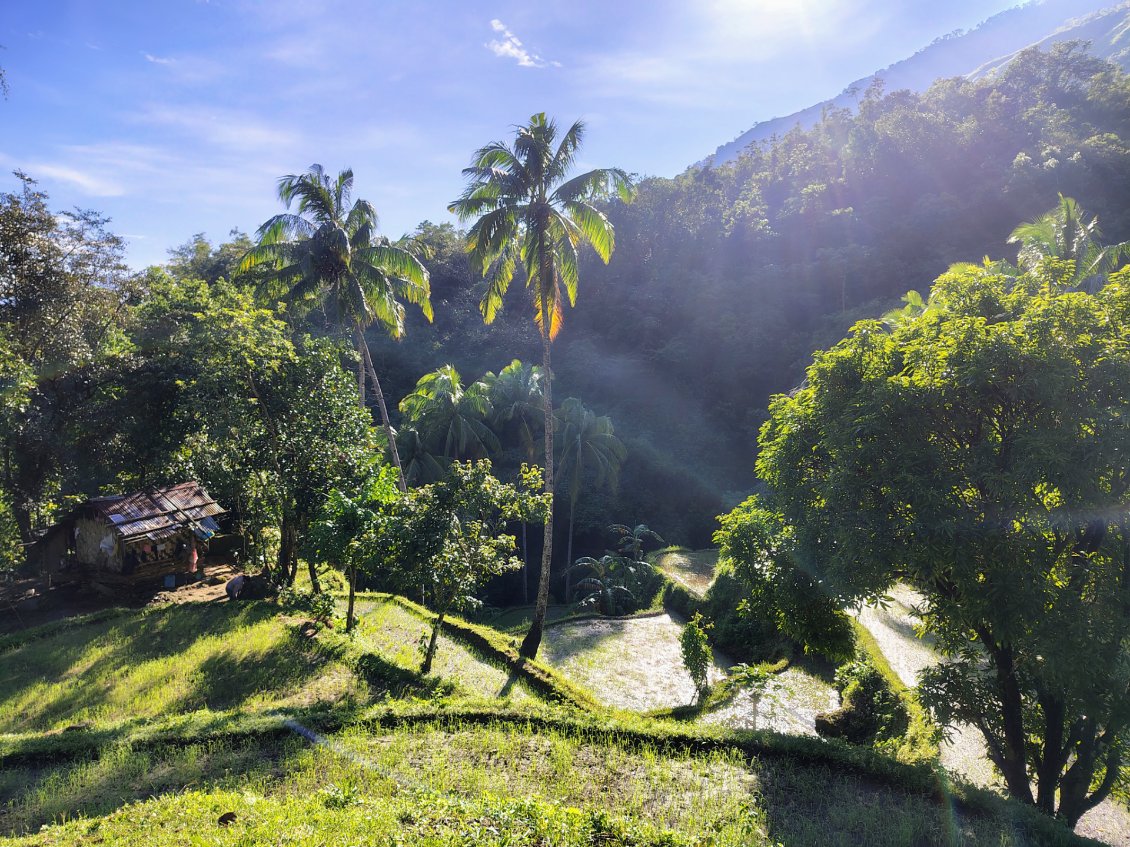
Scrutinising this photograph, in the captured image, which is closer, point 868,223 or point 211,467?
point 211,467

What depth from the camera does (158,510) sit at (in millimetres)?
15766

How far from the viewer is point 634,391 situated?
128 feet

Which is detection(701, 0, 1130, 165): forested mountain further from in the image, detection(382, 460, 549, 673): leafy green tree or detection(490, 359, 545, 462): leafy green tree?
detection(382, 460, 549, 673): leafy green tree

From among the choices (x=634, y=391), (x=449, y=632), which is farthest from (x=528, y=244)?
(x=634, y=391)

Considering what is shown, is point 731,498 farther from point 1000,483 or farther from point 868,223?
point 1000,483

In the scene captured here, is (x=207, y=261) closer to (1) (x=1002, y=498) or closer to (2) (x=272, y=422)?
(2) (x=272, y=422)

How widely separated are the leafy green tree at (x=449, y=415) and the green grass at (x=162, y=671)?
45.5 ft

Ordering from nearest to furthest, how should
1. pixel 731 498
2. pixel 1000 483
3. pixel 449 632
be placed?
pixel 1000 483, pixel 449 632, pixel 731 498

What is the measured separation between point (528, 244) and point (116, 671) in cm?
1238

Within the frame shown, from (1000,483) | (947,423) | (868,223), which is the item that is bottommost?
(1000,483)

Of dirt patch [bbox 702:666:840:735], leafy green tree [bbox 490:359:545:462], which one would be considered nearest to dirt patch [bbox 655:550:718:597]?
dirt patch [bbox 702:666:840:735]

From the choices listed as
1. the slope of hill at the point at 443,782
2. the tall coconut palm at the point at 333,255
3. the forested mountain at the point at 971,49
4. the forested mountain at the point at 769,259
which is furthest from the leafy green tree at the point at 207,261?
the forested mountain at the point at 971,49

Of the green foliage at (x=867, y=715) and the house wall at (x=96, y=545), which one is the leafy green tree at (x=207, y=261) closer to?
the house wall at (x=96, y=545)

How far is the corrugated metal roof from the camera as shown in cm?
1498
